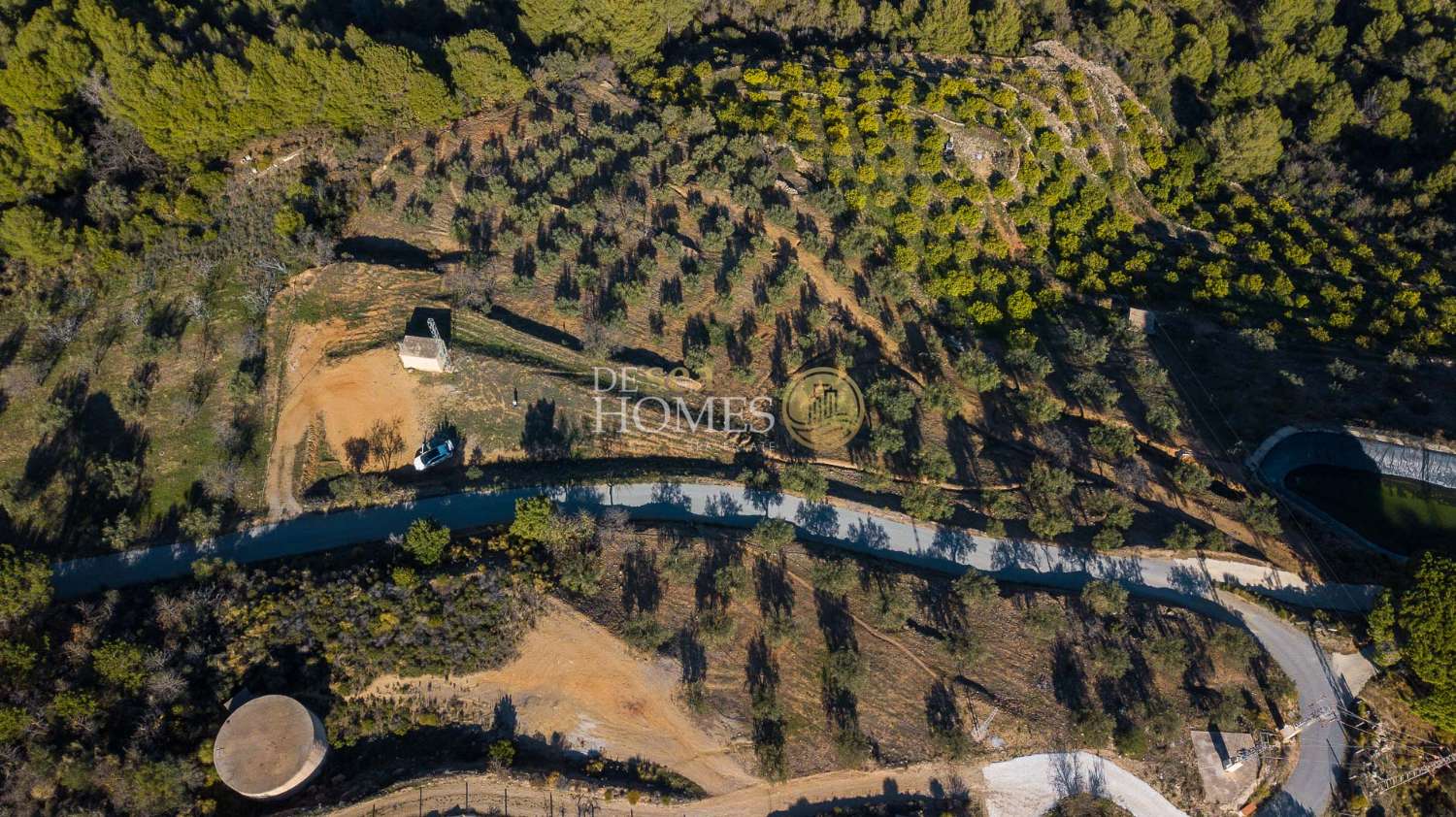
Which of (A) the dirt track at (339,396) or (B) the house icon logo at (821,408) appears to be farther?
(B) the house icon logo at (821,408)

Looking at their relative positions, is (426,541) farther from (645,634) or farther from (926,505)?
(926,505)

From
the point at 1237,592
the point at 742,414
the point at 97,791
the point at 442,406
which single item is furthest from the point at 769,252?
the point at 97,791

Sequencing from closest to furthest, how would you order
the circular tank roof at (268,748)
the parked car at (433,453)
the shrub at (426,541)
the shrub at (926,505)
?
the circular tank roof at (268,748) < the shrub at (426,541) < the parked car at (433,453) < the shrub at (926,505)

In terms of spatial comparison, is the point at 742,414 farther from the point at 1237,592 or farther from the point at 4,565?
the point at 4,565

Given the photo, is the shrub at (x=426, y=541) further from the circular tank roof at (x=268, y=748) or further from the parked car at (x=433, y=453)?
the circular tank roof at (x=268, y=748)

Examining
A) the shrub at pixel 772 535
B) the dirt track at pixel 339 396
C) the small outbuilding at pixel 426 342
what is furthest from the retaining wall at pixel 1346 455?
the dirt track at pixel 339 396

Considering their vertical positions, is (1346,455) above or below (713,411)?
below

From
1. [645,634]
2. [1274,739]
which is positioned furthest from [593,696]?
[1274,739]
